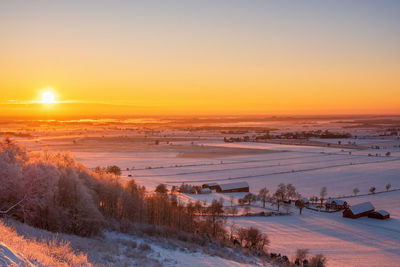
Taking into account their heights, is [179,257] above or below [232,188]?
above

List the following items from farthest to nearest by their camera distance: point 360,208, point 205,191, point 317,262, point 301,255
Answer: point 205,191 → point 360,208 → point 301,255 → point 317,262

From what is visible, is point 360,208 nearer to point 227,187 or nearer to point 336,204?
point 336,204

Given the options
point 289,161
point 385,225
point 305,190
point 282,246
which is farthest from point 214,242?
point 289,161

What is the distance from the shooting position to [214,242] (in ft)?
40.5

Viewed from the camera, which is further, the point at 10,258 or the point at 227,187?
the point at 227,187

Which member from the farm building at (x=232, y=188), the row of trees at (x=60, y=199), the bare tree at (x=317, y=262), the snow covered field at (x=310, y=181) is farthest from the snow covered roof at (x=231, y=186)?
the bare tree at (x=317, y=262)

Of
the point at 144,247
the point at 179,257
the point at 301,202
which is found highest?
the point at 144,247

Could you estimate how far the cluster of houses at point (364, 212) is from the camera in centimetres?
2153

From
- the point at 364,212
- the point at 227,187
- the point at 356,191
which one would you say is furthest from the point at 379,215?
the point at 227,187

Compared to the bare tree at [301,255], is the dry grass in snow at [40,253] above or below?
above

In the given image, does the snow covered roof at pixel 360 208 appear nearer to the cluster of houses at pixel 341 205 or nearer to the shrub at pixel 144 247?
the cluster of houses at pixel 341 205

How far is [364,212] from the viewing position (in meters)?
22.3

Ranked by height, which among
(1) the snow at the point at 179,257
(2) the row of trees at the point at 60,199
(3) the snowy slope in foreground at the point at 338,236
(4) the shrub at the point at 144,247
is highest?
(2) the row of trees at the point at 60,199

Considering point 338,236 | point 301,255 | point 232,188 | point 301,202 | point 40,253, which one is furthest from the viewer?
point 232,188
